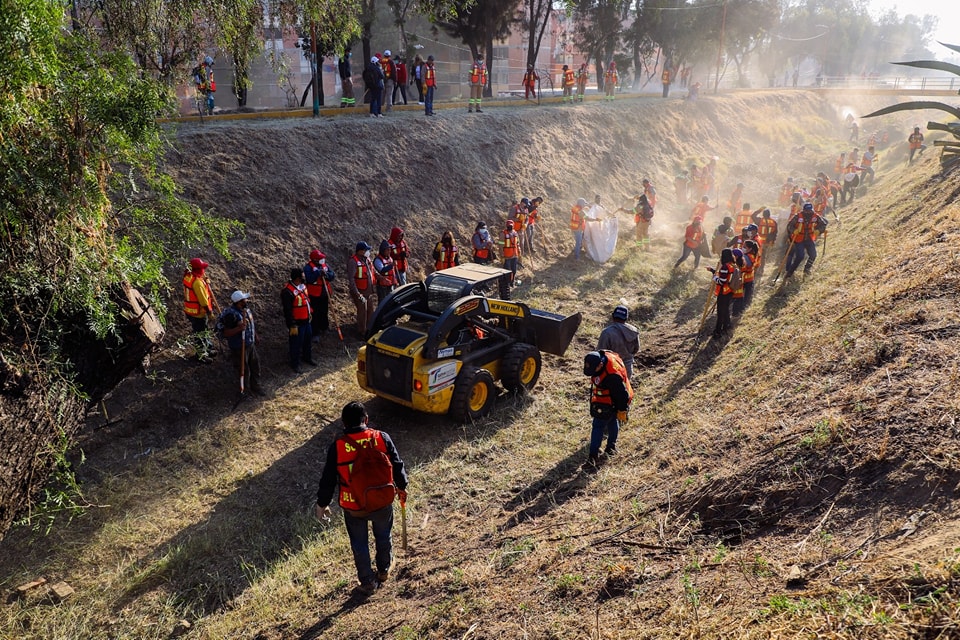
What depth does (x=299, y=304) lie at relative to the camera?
972 centimetres

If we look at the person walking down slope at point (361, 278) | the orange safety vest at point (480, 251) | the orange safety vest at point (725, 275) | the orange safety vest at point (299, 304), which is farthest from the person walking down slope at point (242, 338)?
the orange safety vest at point (725, 275)

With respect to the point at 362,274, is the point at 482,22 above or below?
above

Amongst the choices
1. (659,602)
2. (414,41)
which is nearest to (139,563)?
(659,602)

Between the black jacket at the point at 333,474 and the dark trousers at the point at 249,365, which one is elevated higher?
the black jacket at the point at 333,474

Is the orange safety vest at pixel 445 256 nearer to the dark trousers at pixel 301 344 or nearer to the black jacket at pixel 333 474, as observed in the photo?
the dark trousers at pixel 301 344

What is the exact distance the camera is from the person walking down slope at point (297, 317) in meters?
9.62

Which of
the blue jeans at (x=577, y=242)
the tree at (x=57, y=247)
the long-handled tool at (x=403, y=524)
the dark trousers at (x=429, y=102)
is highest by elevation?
the dark trousers at (x=429, y=102)

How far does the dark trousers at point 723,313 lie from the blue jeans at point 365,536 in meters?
7.55

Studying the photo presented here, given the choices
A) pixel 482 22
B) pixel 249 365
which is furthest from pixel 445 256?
pixel 482 22

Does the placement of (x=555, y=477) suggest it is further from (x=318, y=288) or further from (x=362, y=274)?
(x=362, y=274)

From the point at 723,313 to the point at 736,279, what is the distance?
0.62 metres

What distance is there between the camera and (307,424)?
8.98 metres

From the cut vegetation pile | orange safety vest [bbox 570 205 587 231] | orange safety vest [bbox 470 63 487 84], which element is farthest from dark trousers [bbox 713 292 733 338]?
orange safety vest [bbox 470 63 487 84]

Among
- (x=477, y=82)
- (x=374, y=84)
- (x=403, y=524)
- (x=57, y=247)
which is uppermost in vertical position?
(x=477, y=82)
